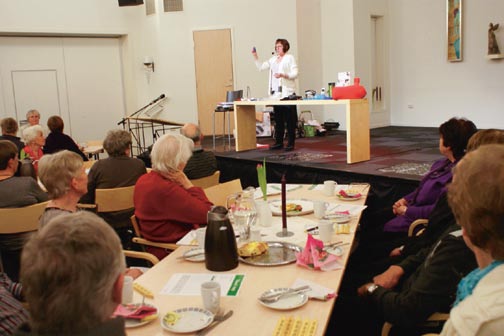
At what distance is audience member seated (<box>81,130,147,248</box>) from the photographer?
3.99m

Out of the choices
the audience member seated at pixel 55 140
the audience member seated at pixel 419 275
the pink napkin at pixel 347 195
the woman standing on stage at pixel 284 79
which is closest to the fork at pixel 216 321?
the audience member seated at pixel 419 275

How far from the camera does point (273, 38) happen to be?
9586mm

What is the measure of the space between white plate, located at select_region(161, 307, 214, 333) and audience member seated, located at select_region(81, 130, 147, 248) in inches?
93.2

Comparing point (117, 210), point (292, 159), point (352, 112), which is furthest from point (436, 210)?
point (292, 159)

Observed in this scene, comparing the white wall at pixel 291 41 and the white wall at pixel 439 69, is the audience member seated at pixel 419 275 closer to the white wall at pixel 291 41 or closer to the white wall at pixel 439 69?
the white wall at pixel 439 69

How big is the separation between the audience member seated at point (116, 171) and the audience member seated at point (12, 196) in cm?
56

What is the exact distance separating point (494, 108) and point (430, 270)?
7.70m

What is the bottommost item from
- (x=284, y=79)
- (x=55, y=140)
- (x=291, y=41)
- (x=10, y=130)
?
(x=55, y=140)

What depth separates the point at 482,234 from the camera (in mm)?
1255

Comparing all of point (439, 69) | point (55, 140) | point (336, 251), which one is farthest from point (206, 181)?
point (439, 69)

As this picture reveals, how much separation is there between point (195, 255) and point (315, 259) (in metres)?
0.54

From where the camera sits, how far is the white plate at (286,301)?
1.67 m

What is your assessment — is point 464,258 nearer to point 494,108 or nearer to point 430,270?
point 430,270

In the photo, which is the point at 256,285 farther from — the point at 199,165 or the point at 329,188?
the point at 199,165
